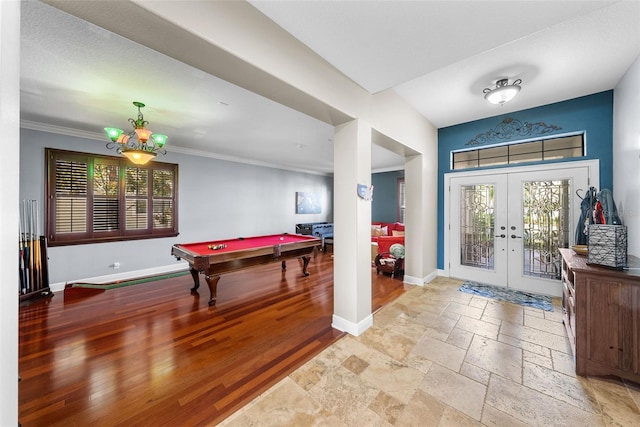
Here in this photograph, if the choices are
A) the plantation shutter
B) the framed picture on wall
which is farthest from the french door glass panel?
the plantation shutter

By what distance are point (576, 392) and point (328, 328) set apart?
2053 mm

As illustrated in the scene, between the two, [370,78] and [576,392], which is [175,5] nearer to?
[370,78]

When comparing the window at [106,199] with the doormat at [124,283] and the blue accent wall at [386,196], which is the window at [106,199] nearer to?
the doormat at [124,283]

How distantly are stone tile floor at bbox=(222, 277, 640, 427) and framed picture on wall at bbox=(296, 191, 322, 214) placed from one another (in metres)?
5.68

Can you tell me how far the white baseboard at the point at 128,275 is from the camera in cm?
402

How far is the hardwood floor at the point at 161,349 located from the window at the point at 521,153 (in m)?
2.62

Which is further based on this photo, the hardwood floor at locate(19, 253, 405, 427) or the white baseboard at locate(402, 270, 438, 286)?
the white baseboard at locate(402, 270, 438, 286)

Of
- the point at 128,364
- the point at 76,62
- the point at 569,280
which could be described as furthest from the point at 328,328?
the point at 76,62

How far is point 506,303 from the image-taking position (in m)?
3.33

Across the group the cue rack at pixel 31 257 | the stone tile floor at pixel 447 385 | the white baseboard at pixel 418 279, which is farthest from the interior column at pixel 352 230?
the cue rack at pixel 31 257

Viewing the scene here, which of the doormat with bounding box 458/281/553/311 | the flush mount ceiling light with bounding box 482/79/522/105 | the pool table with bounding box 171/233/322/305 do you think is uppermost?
the flush mount ceiling light with bounding box 482/79/522/105

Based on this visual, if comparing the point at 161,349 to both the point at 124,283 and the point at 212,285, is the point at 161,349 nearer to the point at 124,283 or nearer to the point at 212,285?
the point at 212,285

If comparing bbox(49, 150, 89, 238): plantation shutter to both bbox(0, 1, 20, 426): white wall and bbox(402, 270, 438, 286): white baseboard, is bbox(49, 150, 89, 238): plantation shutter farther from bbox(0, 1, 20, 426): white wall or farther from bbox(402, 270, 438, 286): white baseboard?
bbox(402, 270, 438, 286): white baseboard

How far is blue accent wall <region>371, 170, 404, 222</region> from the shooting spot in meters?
8.05
